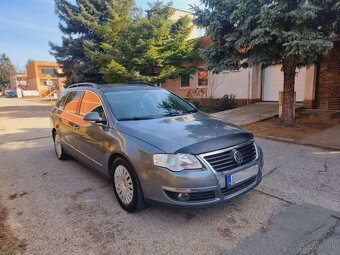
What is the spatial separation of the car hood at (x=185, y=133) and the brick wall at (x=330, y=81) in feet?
29.9

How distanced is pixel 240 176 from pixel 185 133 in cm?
82

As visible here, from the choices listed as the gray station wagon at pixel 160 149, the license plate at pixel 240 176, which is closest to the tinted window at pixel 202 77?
the gray station wagon at pixel 160 149

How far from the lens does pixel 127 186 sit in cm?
335

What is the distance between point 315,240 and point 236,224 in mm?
807

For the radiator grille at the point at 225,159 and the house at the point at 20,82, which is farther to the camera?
Answer: the house at the point at 20,82

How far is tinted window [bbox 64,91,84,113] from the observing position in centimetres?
485

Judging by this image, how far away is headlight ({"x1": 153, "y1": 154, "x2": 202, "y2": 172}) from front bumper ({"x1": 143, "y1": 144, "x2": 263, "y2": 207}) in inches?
1.9

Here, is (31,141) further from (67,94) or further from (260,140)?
(260,140)

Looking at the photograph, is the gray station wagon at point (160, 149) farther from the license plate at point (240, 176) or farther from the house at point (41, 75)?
the house at point (41, 75)

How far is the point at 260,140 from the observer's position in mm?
7199

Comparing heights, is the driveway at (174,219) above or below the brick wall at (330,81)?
below

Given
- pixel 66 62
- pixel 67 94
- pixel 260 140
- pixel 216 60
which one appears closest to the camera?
pixel 67 94

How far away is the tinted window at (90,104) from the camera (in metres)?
4.04

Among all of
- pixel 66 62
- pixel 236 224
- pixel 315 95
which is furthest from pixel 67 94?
pixel 66 62
